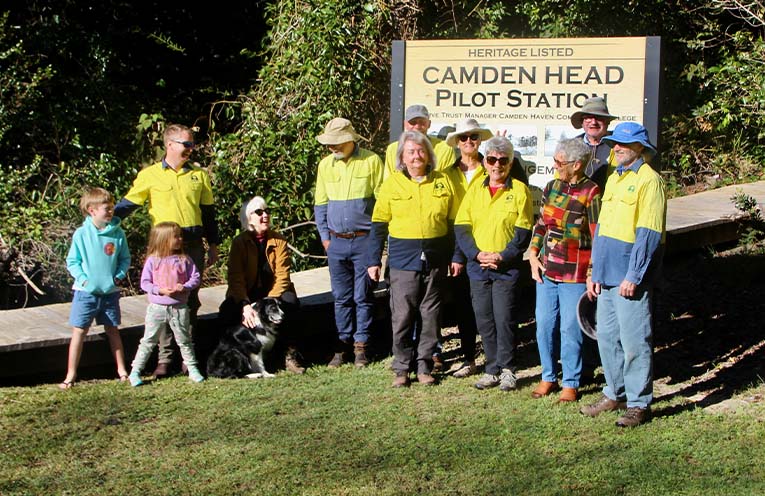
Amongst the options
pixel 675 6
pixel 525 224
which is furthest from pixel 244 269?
pixel 675 6

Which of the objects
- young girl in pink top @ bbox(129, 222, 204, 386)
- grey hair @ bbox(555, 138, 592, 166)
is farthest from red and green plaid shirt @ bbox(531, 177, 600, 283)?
young girl in pink top @ bbox(129, 222, 204, 386)

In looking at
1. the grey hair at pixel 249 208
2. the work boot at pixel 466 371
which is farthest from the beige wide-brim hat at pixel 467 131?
the work boot at pixel 466 371

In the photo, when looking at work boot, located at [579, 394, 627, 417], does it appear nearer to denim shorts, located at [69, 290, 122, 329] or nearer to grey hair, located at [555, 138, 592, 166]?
grey hair, located at [555, 138, 592, 166]

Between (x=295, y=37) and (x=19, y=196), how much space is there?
349 centimetres

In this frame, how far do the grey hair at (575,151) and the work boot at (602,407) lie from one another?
155cm

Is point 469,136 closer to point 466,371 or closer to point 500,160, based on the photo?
point 500,160

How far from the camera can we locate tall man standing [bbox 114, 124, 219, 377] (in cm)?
748

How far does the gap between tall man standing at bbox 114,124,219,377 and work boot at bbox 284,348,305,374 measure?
77 cm

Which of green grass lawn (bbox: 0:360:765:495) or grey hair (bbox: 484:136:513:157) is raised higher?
grey hair (bbox: 484:136:513:157)

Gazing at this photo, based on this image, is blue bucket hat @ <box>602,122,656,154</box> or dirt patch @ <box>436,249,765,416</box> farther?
dirt patch @ <box>436,249,765,416</box>

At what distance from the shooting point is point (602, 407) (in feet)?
21.8

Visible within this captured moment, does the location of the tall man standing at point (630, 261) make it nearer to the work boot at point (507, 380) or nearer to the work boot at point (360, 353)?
the work boot at point (507, 380)

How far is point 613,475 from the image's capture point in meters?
5.59

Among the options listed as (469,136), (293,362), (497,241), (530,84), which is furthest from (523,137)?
(293,362)
